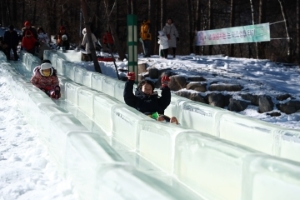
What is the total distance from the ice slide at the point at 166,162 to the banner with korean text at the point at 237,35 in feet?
26.3

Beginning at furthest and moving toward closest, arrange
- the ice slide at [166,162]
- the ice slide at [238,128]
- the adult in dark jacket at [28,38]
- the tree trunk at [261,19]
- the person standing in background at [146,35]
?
the adult in dark jacket at [28,38] < the tree trunk at [261,19] < the person standing in background at [146,35] < the ice slide at [238,128] < the ice slide at [166,162]

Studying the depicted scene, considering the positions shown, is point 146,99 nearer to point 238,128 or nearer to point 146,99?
point 146,99

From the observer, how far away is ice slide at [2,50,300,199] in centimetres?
237

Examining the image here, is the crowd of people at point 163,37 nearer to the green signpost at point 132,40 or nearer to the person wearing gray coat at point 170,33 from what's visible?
the person wearing gray coat at point 170,33

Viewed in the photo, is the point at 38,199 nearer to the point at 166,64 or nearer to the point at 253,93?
the point at 253,93

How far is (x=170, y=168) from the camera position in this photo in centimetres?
381

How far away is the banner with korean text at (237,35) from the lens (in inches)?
473

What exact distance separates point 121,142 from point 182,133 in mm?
1597

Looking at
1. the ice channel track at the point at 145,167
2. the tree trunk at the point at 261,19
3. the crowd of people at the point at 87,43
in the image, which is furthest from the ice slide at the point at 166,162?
the tree trunk at the point at 261,19

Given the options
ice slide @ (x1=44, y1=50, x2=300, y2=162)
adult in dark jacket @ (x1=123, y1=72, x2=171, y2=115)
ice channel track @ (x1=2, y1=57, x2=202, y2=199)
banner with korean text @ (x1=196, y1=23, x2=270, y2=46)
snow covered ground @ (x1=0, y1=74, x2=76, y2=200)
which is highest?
banner with korean text @ (x1=196, y1=23, x2=270, y2=46)

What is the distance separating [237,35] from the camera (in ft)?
43.7

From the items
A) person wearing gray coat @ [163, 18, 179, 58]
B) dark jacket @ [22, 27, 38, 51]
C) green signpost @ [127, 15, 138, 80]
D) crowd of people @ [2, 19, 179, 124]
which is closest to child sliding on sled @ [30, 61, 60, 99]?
crowd of people @ [2, 19, 179, 124]

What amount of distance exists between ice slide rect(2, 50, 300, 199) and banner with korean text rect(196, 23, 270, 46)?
316 inches

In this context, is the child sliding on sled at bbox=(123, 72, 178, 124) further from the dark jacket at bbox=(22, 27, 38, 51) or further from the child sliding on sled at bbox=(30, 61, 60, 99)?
the dark jacket at bbox=(22, 27, 38, 51)
